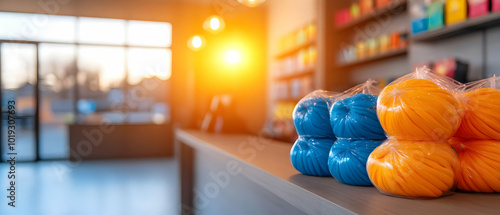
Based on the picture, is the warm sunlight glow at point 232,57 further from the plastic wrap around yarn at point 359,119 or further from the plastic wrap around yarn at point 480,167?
the plastic wrap around yarn at point 480,167

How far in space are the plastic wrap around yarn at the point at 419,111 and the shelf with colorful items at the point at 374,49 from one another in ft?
10.5

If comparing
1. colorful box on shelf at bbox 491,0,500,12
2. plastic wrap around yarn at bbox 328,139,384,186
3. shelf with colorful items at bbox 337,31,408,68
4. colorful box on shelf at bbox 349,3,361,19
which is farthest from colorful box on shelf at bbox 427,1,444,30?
plastic wrap around yarn at bbox 328,139,384,186

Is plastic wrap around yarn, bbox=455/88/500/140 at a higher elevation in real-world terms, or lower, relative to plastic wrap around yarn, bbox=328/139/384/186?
higher

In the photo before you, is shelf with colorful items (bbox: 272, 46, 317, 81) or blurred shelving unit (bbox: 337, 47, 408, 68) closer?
blurred shelving unit (bbox: 337, 47, 408, 68)

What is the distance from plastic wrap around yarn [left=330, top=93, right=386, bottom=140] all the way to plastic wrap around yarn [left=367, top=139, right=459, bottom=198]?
0.34 ft

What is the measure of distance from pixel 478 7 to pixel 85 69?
7542 mm

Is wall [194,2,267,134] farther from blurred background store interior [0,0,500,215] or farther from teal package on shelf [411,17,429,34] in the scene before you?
teal package on shelf [411,17,429,34]

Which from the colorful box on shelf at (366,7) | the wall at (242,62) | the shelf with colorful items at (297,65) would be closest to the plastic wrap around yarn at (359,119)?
the colorful box on shelf at (366,7)

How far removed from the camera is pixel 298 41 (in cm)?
616

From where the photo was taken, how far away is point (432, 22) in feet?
9.63

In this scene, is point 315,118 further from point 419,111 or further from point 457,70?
point 457,70

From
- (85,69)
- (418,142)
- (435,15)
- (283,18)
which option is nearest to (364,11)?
(435,15)

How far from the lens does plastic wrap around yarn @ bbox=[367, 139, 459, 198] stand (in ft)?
2.02

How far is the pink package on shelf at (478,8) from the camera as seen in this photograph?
8.11 feet
